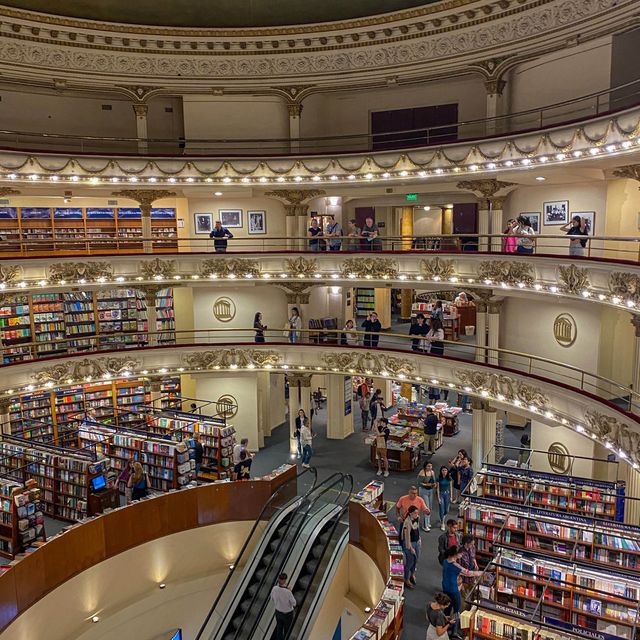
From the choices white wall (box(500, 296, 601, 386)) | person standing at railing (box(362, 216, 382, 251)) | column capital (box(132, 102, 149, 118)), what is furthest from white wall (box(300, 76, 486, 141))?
white wall (box(500, 296, 601, 386))

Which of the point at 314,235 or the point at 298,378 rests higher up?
the point at 314,235

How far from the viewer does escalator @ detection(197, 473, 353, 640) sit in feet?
39.1

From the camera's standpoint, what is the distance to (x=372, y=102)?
72.5 ft

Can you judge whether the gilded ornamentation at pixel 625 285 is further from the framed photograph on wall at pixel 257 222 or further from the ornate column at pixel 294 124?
the framed photograph on wall at pixel 257 222

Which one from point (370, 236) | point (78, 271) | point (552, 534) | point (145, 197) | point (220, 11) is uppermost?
point (220, 11)

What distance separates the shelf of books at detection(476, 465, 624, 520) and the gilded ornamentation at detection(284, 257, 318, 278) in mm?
8503

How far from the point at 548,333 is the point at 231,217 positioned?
11.6m

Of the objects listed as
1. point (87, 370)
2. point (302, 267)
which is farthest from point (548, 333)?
point (87, 370)

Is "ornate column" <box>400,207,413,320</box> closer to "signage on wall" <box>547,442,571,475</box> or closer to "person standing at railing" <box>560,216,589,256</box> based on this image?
"signage on wall" <box>547,442,571,475</box>

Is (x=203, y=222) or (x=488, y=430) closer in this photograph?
(x=488, y=430)

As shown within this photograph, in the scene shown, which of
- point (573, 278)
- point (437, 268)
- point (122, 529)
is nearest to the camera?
point (573, 278)

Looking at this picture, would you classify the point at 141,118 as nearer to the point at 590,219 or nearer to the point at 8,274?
the point at 8,274

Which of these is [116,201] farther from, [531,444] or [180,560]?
[531,444]

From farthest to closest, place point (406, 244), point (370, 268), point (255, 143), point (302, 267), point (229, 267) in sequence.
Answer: point (406, 244)
point (255, 143)
point (229, 267)
point (302, 267)
point (370, 268)
